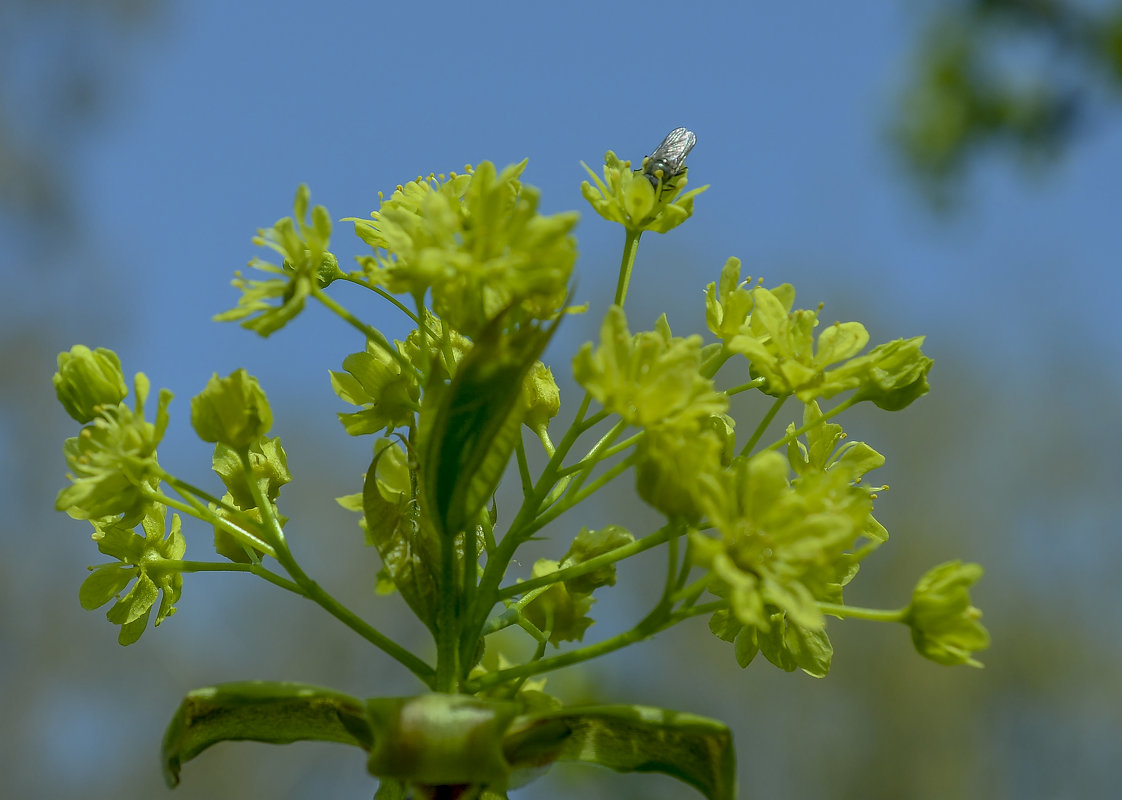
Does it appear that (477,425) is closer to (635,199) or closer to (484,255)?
(484,255)

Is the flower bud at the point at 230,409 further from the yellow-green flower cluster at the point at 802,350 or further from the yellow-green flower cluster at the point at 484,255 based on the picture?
the yellow-green flower cluster at the point at 802,350

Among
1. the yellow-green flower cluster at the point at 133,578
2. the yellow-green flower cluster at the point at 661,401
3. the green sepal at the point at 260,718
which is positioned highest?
the yellow-green flower cluster at the point at 661,401

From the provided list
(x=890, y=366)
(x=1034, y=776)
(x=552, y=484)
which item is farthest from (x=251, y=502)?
(x=1034, y=776)

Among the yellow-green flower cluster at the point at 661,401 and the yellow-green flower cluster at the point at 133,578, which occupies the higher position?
the yellow-green flower cluster at the point at 661,401

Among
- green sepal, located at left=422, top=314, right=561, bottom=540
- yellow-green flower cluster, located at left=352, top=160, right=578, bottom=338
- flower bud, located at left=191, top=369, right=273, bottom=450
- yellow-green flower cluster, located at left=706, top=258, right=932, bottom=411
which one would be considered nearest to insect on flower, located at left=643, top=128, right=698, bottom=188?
yellow-green flower cluster, located at left=706, top=258, right=932, bottom=411

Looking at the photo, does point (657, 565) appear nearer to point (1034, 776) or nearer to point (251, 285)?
point (1034, 776)

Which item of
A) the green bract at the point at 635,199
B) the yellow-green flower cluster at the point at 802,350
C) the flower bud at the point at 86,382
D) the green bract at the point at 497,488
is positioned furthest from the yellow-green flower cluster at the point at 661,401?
the flower bud at the point at 86,382

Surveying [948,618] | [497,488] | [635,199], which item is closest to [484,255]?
[497,488]
